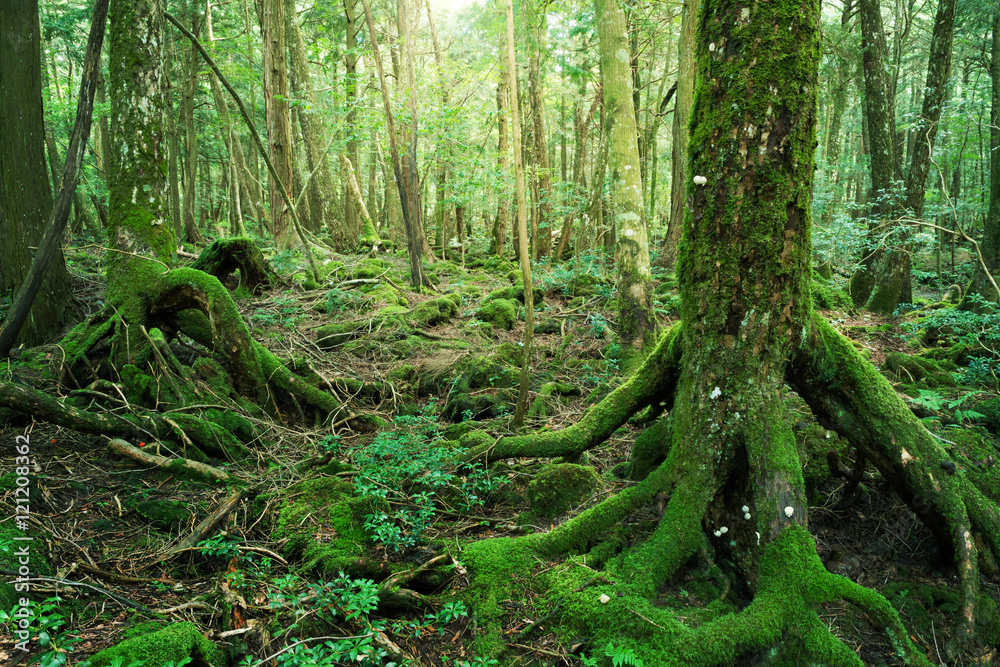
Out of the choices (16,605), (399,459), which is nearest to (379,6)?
(399,459)

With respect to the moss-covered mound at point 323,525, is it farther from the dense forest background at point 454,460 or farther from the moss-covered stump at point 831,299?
the moss-covered stump at point 831,299

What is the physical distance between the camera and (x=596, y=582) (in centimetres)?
292

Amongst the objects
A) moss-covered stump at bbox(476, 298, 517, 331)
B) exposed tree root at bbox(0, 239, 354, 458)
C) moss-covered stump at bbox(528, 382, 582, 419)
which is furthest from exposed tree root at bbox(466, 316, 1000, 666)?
moss-covered stump at bbox(476, 298, 517, 331)

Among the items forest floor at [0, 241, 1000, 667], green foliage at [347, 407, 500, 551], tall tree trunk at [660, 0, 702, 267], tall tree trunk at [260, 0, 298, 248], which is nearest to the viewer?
forest floor at [0, 241, 1000, 667]

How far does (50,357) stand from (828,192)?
17.7 m

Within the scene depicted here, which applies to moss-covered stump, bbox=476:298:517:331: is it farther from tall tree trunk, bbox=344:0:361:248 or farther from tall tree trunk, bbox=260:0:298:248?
tall tree trunk, bbox=344:0:361:248

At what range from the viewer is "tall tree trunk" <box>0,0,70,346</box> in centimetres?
613

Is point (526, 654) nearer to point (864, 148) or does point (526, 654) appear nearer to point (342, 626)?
point (342, 626)

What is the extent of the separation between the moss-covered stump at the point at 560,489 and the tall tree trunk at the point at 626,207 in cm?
321

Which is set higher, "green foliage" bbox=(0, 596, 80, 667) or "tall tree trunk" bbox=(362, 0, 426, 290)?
"tall tree trunk" bbox=(362, 0, 426, 290)

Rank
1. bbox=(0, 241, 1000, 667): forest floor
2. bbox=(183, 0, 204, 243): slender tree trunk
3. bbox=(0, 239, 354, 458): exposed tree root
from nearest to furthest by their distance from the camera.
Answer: bbox=(0, 241, 1000, 667): forest floor < bbox=(0, 239, 354, 458): exposed tree root < bbox=(183, 0, 204, 243): slender tree trunk

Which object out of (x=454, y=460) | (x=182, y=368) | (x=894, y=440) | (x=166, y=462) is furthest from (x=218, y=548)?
(x=894, y=440)

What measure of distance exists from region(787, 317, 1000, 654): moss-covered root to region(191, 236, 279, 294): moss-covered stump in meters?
7.86

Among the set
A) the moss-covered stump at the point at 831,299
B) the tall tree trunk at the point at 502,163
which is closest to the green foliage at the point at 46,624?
the moss-covered stump at the point at 831,299
